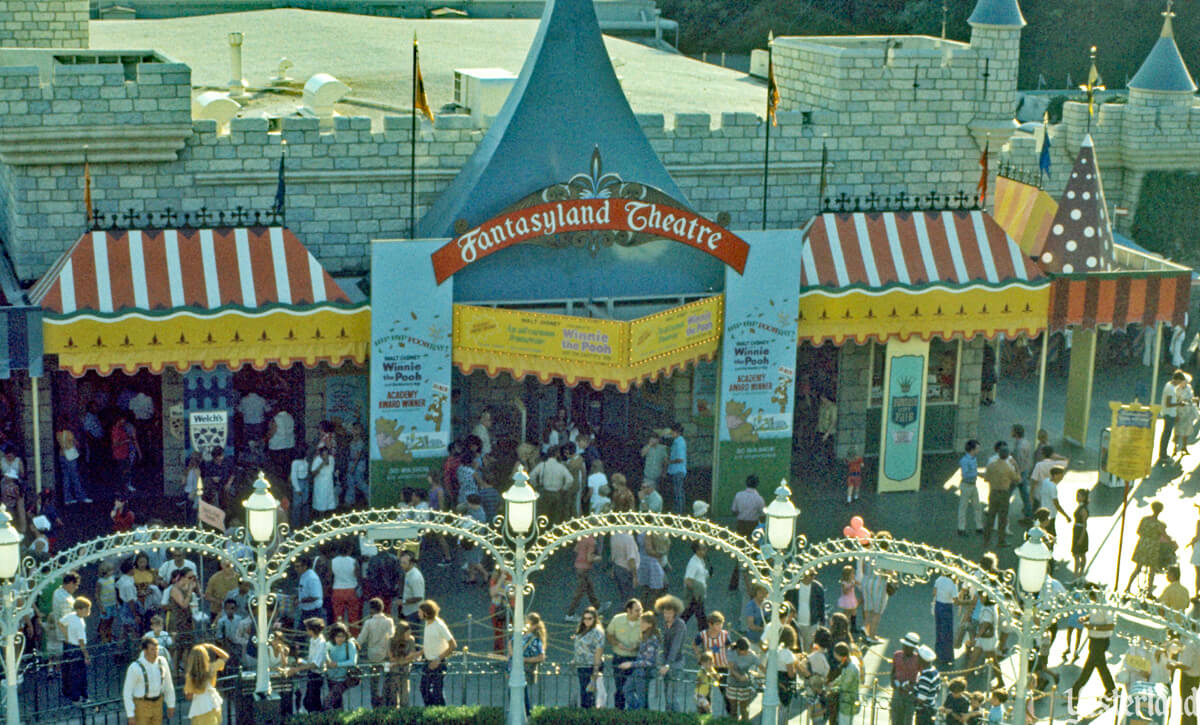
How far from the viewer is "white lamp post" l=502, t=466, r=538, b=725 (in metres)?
Answer: 16.2

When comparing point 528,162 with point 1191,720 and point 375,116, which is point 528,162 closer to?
point 375,116

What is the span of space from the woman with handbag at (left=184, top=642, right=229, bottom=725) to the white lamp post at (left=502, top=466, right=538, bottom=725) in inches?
104

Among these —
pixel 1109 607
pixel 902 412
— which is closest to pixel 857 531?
pixel 1109 607

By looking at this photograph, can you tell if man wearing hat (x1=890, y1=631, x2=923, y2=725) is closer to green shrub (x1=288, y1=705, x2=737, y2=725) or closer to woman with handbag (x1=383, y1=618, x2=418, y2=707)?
green shrub (x1=288, y1=705, x2=737, y2=725)

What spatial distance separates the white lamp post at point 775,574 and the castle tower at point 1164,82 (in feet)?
66.5

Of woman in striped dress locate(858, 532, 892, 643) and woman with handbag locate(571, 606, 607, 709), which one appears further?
woman in striped dress locate(858, 532, 892, 643)

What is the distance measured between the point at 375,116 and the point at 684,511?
7451 mm

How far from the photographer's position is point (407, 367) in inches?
893

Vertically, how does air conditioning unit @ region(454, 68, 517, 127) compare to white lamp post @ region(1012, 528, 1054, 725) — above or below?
above

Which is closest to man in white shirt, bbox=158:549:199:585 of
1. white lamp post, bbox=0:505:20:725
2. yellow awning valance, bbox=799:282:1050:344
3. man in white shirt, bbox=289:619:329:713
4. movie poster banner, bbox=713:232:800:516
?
man in white shirt, bbox=289:619:329:713

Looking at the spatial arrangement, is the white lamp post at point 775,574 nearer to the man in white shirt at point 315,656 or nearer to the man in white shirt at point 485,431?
the man in white shirt at point 315,656

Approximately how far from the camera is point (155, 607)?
1827cm

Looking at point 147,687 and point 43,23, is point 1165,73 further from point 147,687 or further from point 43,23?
point 147,687

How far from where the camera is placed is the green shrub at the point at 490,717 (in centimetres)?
1700
